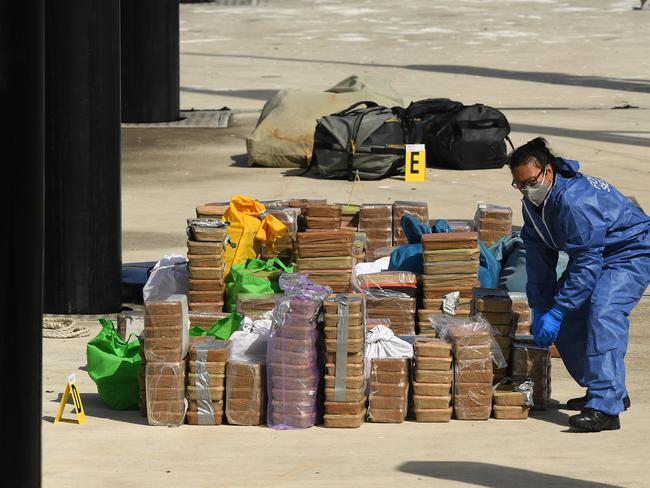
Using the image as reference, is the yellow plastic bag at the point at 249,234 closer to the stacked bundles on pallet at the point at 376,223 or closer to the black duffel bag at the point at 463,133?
the stacked bundles on pallet at the point at 376,223

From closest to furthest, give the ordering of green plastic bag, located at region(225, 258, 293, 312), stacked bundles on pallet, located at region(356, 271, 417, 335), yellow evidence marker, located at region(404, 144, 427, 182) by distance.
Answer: stacked bundles on pallet, located at region(356, 271, 417, 335) → green plastic bag, located at region(225, 258, 293, 312) → yellow evidence marker, located at region(404, 144, 427, 182)

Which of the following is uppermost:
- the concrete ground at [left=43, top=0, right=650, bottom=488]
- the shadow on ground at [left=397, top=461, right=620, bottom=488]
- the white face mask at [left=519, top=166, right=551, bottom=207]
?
the white face mask at [left=519, top=166, right=551, bottom=207]

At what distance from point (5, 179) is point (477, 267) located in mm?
4907

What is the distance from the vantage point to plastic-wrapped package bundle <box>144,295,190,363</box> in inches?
318

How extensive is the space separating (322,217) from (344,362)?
3034 millimetres

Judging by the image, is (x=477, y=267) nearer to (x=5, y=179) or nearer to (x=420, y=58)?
(x=5, y=179)

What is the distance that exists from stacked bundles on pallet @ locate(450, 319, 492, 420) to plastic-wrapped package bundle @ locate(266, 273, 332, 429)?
781mm

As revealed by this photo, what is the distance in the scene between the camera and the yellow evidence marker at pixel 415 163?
1692cm

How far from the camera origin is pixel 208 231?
31.2ft

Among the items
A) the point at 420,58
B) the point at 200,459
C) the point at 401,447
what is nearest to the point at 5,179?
the point at 200,459

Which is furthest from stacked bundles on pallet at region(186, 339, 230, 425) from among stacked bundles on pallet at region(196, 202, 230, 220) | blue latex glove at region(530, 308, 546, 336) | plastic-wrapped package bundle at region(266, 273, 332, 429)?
stacked bundles on pallet at region(196, 202, 230, 220)

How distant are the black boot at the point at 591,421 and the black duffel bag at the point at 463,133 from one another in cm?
985

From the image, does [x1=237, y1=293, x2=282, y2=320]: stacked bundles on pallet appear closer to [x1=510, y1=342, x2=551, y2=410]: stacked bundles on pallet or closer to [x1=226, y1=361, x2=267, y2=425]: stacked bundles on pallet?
[x1=226, y1=361, x2=267, y2=425]: stacked bundles on pallet

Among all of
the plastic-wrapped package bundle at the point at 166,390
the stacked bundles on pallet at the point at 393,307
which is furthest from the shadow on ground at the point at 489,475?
the stacked bundles on pallet at the point at 393,307
